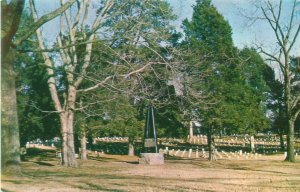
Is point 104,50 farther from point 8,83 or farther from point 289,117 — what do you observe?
point 289,117

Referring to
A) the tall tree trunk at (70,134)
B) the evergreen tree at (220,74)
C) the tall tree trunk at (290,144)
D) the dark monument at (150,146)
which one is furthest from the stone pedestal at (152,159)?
the tall tree trunk at (290,144)

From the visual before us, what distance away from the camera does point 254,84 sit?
61438mm

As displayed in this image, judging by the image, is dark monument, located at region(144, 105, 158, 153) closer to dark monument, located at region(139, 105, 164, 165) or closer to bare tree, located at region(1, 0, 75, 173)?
dark monument, located at region(139, 105, 164, 165)

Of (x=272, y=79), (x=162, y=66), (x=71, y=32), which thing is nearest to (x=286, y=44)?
(x=162, y=66)

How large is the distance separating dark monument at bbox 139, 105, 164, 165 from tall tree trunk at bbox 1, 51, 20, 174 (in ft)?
48.3

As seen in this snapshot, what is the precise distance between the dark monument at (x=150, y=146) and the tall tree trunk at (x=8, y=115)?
579 inches

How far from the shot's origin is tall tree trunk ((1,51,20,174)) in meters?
9.72

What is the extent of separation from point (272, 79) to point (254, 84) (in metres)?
4.10

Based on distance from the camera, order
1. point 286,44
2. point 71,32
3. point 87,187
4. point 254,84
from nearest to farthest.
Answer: point 87,187
point 71,32
point 286,44
point 254,84

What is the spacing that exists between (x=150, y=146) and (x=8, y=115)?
16.9m

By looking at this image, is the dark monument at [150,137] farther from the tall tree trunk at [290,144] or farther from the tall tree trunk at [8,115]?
the tall tree trunk at [8,115]

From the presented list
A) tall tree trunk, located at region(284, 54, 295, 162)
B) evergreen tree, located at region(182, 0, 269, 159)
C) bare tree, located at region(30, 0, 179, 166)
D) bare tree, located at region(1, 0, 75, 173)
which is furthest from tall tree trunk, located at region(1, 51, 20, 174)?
tall tree trunk, located at region(284, 54, 295, 162)

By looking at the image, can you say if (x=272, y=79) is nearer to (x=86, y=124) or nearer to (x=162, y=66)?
(x=86, y=124)

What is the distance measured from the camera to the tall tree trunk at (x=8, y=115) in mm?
9719
